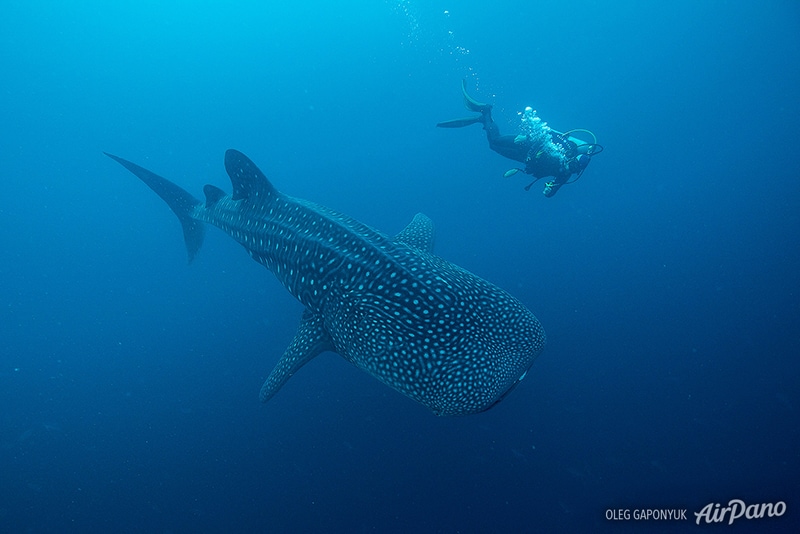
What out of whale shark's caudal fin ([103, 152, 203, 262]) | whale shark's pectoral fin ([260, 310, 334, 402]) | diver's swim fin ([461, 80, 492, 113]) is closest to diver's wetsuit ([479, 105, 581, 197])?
diver's swim fin ([461, 80, 492, 113])

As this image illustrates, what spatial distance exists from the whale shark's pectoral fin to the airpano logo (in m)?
7.85

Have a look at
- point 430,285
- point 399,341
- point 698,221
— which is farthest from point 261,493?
point 698,221

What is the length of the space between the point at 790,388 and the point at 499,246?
8.09 metres

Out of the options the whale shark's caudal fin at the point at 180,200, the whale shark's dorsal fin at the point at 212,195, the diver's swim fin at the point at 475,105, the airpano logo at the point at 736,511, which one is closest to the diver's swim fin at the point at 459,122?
the diver's swim fin at the point at 475,105

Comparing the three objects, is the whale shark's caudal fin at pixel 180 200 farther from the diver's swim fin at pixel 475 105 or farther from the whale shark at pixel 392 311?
the diver's swim fin at pixel 475 105

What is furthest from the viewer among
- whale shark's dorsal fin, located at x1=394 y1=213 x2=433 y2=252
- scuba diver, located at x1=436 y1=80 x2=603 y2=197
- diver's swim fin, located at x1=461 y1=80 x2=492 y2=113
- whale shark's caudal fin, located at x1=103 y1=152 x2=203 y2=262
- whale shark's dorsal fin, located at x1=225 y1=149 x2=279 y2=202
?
diver's swim fin, located at x1=461 y1=80 x2=492 y2=113

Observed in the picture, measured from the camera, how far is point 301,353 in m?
5.32

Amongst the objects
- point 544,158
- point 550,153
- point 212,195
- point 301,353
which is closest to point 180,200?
point 212,195

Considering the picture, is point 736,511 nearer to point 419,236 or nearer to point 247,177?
point 419,236

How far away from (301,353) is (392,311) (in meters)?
1.84

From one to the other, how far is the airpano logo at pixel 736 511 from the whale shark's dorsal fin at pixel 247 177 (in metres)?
9.95

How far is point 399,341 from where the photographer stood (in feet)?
13.6

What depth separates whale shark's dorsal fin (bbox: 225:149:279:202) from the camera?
629cm

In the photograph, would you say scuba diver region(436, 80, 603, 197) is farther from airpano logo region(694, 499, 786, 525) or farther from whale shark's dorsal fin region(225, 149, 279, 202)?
airpano logo region(694, 499, 786, 525)
